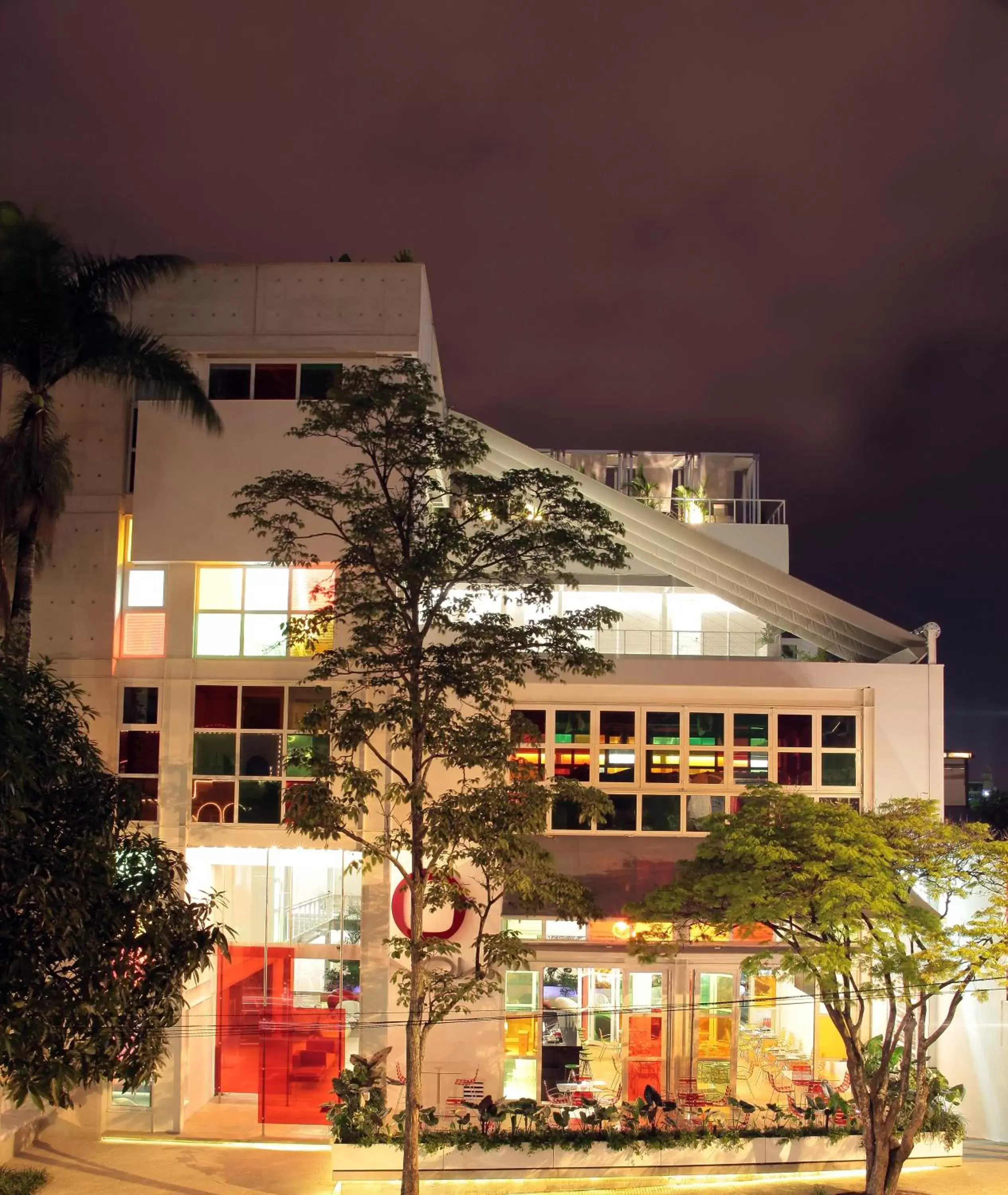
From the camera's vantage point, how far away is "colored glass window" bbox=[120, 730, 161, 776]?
2144 centimetres

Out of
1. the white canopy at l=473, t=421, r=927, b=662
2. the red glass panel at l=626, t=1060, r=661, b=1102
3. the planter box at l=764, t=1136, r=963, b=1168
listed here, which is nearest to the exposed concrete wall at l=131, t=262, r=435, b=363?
the white canopy at l=473, t=421, r=927, b=662

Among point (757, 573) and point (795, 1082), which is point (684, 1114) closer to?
point (795, 1082)

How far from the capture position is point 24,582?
19266 mm

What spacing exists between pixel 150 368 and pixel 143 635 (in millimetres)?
4687

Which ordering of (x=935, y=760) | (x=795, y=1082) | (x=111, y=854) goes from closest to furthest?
(x=111, y=854)
(x=795, y=1082)
(x=935, y=760)

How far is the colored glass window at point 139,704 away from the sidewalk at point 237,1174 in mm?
6949

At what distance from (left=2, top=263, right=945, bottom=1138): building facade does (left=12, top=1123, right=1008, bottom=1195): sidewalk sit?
2.14 feet

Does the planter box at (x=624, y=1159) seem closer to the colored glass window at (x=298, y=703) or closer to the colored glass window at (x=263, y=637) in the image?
the colored glass window at (x=298, y=703)

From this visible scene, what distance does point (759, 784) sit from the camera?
2036 centimetres

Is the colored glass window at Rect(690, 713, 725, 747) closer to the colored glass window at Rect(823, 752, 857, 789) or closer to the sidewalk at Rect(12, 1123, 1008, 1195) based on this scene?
the colored glass window at Rect(823, 752, 857, 789)

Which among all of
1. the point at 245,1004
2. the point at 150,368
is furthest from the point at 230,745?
the point at 150,368

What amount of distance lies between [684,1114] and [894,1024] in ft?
12.4

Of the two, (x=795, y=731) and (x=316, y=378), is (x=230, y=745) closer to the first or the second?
(x=316, y=378)

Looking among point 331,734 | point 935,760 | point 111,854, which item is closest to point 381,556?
point 331,734
